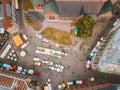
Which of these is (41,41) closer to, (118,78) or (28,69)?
(28,69)

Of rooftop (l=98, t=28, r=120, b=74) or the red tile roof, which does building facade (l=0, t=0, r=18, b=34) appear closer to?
the red tile roof

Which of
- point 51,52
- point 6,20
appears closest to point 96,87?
point 51,52

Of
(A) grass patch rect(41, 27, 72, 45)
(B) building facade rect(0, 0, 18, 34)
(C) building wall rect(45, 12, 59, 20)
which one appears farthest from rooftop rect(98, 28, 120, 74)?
(B) building facade rect(0, 0, 18, 34)

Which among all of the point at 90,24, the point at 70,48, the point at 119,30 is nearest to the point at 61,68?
the point at 70,48

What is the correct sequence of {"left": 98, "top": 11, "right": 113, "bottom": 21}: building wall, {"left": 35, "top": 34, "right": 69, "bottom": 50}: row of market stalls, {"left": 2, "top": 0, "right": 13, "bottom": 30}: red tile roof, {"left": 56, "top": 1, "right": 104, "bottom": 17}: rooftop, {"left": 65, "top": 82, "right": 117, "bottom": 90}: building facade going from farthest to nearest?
{"left": 35, "top": 34, "right": 69, "bottom": 50}: row of market stalls < {"left": 98, "top": 11, "right": 113, "bottom": 21}: building wall < {"left": 2, "top": 0, "right": 13, "bottom": 30}: red tile roof < {"left": 56, "top": 1, "right": 104, "bottom": 17}: rooftop < {"left": 65, "top": 82, "right": 117, "bottom": 90}: building facade

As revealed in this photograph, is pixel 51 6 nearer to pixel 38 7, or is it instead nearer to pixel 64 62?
pixel 38 7

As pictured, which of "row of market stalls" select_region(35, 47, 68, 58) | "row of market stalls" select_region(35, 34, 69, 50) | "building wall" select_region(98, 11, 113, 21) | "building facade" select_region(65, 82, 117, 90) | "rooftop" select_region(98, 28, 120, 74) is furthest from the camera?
"row of market stalls" select_region(35, 34, 69, 50)
